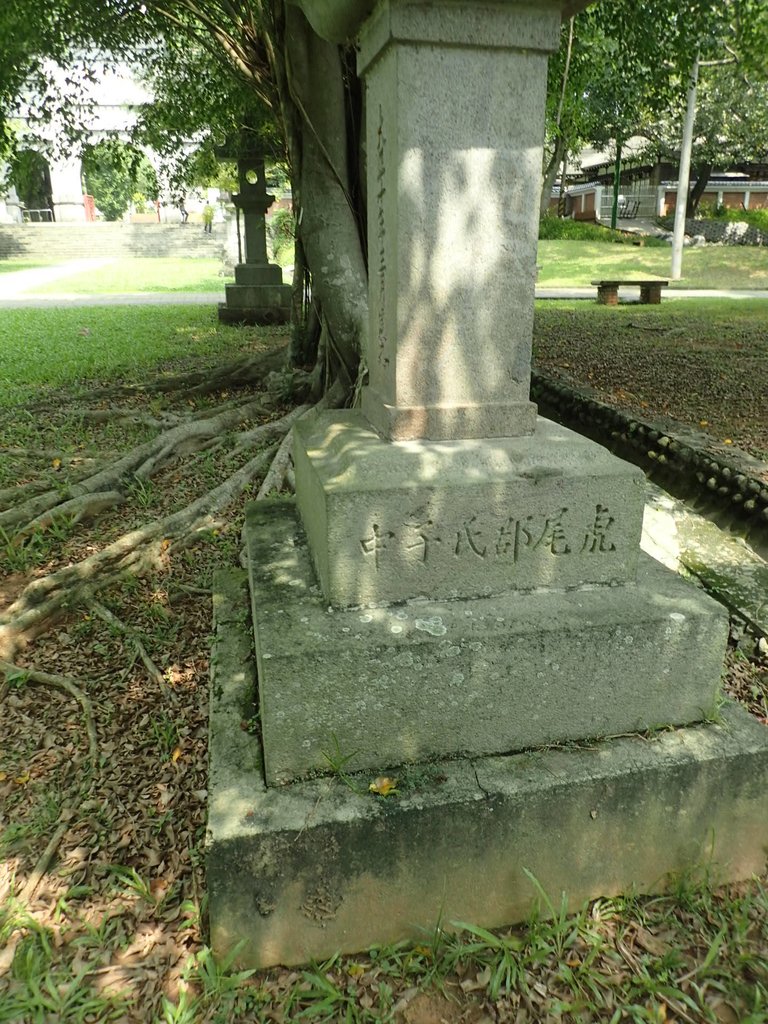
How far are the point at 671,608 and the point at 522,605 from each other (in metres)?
0.43

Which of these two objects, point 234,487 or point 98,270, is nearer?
point 234,487

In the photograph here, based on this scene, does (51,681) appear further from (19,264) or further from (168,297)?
(19,264)

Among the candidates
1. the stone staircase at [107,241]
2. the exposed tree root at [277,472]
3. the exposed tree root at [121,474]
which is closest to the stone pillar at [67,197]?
the stone staircase at [107,241]

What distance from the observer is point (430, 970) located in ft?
6.47

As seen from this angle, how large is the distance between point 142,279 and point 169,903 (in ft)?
75.1

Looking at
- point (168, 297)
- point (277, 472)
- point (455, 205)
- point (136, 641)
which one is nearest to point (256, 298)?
point (168, 297)

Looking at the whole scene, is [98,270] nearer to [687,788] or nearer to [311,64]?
[311,64]

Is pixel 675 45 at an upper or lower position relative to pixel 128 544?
upper

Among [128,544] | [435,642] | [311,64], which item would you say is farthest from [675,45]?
[435,642]

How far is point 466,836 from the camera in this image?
6.68 ft

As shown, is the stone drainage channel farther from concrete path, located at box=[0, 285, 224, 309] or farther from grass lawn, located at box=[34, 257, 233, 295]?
grass lawn, located at box=[34, 257, 233, 295]

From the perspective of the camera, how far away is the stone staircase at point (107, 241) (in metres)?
32.3

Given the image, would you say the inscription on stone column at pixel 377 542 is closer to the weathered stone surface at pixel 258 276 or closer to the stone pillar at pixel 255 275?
the stone pillar at pixel 255 275

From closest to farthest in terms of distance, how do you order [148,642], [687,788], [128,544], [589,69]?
[687,788], [148,642], [128,544], [589,69]
